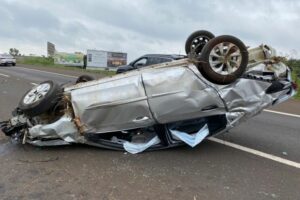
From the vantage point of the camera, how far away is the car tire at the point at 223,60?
19.3 feet

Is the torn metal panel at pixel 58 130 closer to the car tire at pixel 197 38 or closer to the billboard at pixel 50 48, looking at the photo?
the car tire at pixel 197 38

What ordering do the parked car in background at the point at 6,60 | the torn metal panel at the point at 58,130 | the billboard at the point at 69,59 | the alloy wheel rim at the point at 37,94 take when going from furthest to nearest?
the billboard at the point at 69,59, the parked car in background at the point at 6,60, the alloy wheel rim at the point at 37,94, the torn metal panel at the point at 58,130

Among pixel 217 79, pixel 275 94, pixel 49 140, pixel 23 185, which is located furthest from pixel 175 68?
pixel 23 185

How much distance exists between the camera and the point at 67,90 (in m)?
6.38

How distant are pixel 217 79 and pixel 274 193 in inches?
71.4

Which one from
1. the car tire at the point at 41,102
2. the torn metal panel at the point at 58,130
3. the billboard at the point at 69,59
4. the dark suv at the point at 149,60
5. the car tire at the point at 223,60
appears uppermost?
the car tire at the point at 223,60

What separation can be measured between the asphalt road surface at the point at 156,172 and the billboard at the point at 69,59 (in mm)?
36211

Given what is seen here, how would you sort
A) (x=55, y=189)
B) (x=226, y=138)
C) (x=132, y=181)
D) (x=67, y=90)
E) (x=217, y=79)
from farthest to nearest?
1. (x=226, y=138)
2. (x=67, y=90)
3. (x=217, y=79)
4. (x=132, y=181)
5. (x=55, y=189)

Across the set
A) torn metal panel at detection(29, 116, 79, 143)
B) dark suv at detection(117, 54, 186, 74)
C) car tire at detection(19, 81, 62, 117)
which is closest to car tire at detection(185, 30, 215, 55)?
car tire at detection(19, 81, 62, 117)

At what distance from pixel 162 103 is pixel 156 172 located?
1023mm

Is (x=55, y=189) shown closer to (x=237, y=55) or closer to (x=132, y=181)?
(x=132, y=181)

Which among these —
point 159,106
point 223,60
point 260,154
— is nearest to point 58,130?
point 159,106

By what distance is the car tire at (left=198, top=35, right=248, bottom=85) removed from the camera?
589 centimetres

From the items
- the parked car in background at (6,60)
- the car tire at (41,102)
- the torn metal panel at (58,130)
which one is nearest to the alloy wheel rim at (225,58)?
the torn metal panel at (58,130)
